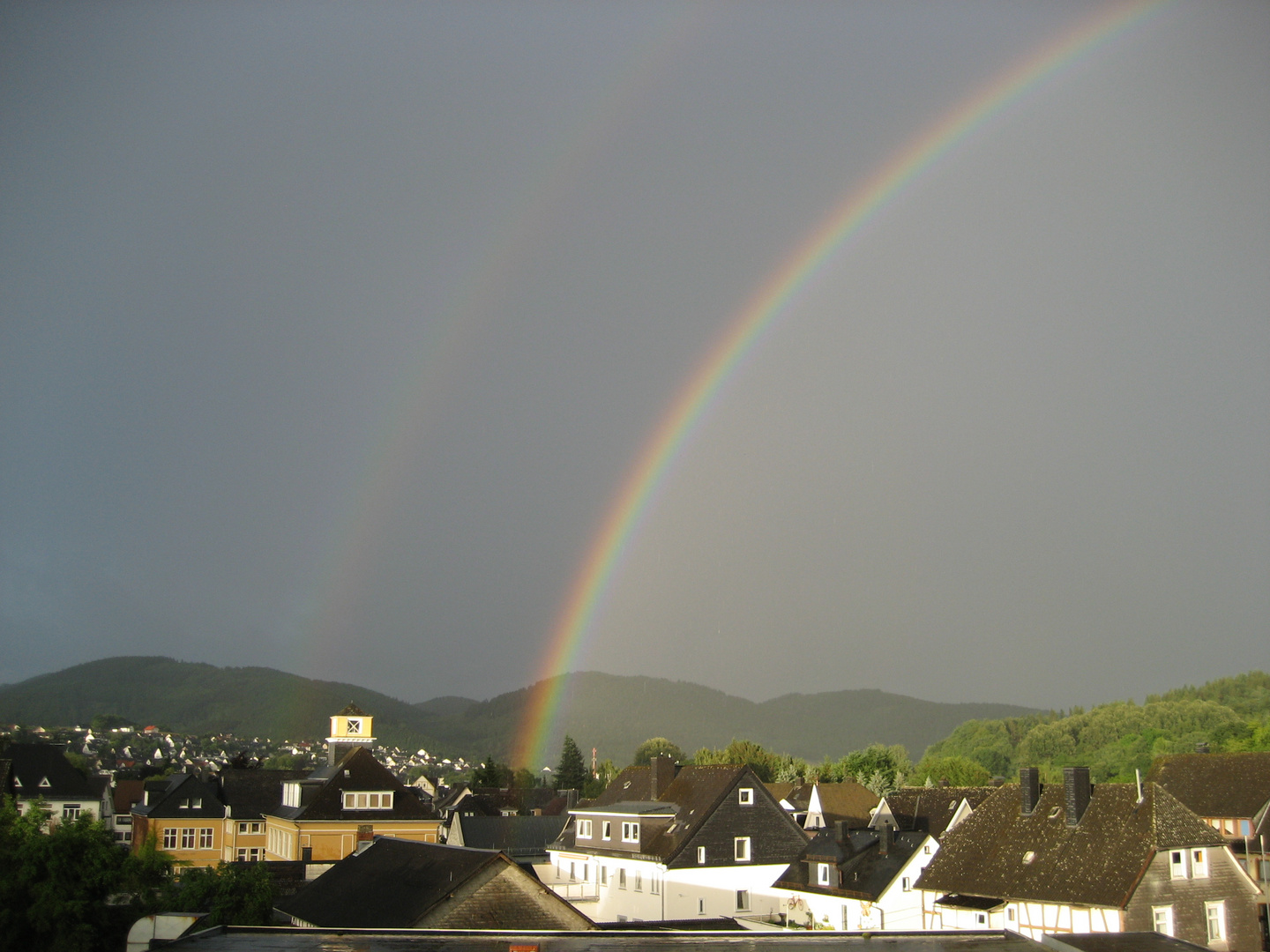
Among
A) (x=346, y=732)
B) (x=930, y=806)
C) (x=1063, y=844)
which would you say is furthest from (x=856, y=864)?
(x=346, y=732)

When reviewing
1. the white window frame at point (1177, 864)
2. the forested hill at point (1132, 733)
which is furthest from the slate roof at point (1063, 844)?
the forested hill at point (1132, 733)

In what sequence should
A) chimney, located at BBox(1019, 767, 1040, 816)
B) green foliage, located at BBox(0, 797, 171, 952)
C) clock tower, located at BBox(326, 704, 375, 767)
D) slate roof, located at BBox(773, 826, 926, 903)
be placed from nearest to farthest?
green foliage, located at BBox(0, 797, 171, 952), chimney, located at BBox(1019, 767, 1040, 816), slate roof, located at BBox(773, 826, 926, 903), clock tower, located at BBox(326, 704, 375, 767)

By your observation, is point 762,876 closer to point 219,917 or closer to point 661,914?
point 661,914

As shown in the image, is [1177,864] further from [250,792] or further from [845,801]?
[250,792]

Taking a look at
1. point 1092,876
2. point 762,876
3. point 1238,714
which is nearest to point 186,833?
point 762,876

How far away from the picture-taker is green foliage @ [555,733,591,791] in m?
150

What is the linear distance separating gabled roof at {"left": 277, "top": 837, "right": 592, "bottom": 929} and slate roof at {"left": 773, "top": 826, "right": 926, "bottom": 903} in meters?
21.1

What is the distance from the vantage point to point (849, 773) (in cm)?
12988

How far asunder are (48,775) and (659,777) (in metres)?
57.3

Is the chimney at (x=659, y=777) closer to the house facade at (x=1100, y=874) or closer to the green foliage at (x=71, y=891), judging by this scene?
the house facade at (x=1100, y=874)

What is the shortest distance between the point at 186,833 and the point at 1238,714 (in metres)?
157

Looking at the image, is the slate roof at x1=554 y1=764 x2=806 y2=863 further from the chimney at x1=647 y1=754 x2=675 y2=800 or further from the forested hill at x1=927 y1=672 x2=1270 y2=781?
the forested hill at x1=927 y1=672 x2=1270 y2=781

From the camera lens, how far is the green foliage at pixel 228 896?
2805cm

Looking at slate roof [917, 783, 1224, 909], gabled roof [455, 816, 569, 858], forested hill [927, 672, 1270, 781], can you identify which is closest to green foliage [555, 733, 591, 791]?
forested hill [927, 672, 1270, 781]
